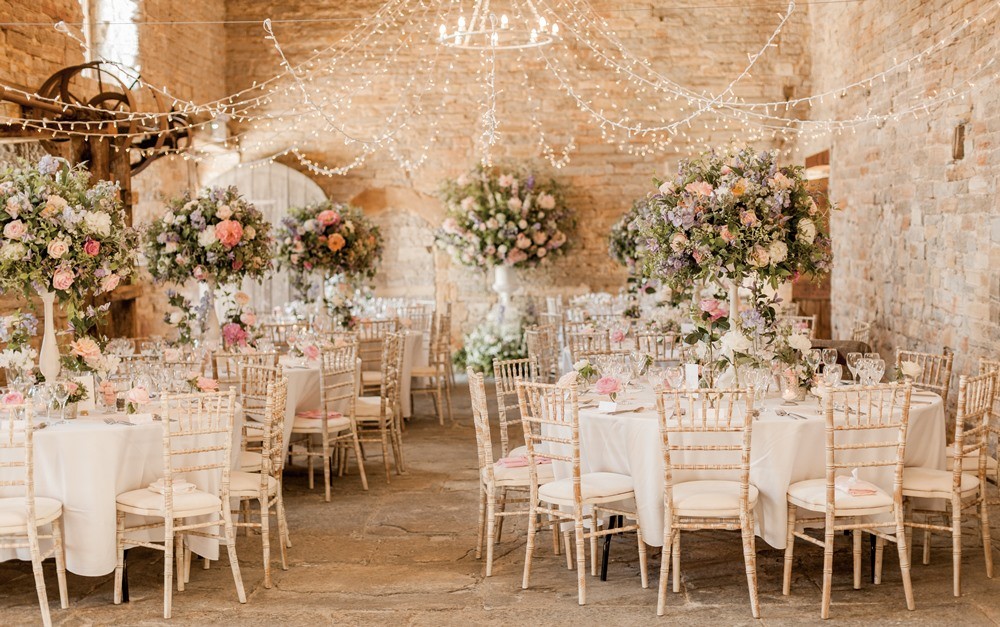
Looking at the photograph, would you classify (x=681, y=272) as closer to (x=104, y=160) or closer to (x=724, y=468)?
(x=724, y=468)

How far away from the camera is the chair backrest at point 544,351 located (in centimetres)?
775

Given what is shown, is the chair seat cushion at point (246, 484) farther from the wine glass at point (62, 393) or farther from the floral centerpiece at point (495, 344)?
the floral centerpiece at point (495, 344)

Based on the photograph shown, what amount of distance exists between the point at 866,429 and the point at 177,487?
2922 millimetres

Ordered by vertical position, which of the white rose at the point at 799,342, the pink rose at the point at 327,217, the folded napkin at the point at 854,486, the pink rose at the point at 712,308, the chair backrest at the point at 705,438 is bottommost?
the folded napkin at the point at 854,486

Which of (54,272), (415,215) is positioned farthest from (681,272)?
(415,215)

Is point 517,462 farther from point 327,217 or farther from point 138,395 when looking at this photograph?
point 327,217

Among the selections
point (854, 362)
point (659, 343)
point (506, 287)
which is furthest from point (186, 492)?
point (506, 287)

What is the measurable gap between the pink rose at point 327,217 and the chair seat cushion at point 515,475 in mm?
4522

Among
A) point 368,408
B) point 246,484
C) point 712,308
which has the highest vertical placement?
point 712,308

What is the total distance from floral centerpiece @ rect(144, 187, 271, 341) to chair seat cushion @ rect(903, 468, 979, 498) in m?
4.18

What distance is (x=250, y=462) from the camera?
563 centimetres

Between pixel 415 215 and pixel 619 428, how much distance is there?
787 cm

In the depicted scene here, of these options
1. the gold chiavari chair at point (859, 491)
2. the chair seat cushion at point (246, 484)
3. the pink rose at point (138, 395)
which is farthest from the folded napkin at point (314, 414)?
the gold chiavari chair at point (859, 491)

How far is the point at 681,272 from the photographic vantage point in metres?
5.23
